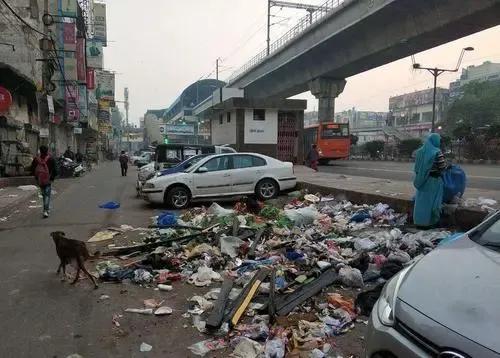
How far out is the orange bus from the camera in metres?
35.8

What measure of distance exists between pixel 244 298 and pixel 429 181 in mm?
3984

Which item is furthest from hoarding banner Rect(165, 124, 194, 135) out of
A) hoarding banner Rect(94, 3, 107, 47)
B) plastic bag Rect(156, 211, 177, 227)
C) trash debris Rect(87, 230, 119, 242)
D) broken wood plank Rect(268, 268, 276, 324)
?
broken wood plank Rect(268, 268, 276, 324)

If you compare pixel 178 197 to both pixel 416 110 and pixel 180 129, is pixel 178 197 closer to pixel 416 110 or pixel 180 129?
pixel 180 129

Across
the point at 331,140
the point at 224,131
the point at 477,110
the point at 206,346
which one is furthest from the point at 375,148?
the point at 206,346

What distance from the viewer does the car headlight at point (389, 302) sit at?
110 inches

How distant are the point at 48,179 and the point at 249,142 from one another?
18210 mm

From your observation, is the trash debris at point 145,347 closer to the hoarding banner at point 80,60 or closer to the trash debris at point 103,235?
the trash debris at point 103,235

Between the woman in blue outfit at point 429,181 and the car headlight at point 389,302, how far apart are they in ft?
15.3

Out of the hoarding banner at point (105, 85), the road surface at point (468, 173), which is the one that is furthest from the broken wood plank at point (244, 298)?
the hoarding banner at point (105, 85)

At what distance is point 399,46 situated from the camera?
29.5 meters

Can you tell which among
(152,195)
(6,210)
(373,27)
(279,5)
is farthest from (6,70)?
(279,5)

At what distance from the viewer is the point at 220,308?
16.1 feet

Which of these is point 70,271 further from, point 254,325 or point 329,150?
point 329,150

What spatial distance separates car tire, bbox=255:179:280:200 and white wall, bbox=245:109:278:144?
1489 cm
